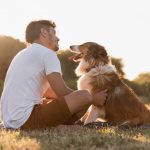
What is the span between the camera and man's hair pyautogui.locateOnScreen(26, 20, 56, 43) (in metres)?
7.07

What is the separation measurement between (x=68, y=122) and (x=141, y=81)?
18.1m

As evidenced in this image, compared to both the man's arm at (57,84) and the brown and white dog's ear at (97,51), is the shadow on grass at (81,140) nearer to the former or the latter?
the man's arm at (57,84)

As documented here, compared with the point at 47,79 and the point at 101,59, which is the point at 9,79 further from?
the point at 101,59

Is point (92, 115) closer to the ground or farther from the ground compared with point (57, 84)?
closer to the ground

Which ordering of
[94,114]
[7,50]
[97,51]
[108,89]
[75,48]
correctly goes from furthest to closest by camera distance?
[7,50] → [75,48] → [97,51] → [94,114] → [108,89]

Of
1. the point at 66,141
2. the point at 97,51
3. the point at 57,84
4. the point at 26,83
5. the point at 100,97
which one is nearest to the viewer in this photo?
the point at 66,141

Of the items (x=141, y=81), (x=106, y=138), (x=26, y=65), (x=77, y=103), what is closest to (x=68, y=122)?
(x=77, y=103)

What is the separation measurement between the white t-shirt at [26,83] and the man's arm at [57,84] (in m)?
0.07

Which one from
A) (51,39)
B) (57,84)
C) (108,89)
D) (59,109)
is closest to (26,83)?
(57,84)

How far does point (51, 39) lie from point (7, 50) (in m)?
14.5

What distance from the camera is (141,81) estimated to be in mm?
24969

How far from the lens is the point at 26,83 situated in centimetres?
692

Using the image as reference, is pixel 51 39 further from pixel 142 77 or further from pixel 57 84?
pixel 142 77

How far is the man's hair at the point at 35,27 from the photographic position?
707 cm
